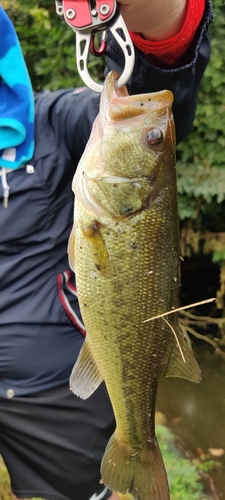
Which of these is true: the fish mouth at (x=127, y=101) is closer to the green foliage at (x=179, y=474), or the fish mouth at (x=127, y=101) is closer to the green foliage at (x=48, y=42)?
the green foliage at (x=179, y=474)

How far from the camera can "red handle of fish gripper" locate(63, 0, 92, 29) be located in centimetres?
80

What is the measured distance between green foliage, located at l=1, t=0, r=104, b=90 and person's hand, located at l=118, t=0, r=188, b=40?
2092 millimetres

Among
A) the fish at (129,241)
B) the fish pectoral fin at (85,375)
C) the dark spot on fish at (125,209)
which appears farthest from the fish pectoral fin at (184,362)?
the dark spot on fish at (125,209)

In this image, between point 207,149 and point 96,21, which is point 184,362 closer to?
point 96,21

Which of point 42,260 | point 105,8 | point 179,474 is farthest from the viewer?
point 179,474

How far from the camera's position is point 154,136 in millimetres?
960

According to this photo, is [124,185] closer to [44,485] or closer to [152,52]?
[152,52]

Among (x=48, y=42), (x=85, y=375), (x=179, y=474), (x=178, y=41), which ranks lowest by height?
(x=179, y=474)

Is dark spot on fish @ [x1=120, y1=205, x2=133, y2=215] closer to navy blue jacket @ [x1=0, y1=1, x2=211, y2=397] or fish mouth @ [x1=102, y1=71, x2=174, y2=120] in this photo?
fish mouth @ [x1=102, y1=71, x2=174, y2=120]

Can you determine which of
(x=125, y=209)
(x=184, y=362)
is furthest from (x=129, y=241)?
(x=184, y=362)

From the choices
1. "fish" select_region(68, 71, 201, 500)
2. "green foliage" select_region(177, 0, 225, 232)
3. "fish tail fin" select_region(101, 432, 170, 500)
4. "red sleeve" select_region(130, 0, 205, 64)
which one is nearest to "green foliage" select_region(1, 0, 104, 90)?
"green foliage" select_region(177, 0, 225, 232)

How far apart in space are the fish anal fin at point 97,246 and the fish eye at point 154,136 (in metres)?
0.21

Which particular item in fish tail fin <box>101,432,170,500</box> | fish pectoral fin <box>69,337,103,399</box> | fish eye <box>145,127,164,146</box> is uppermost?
fish eye <box>145,127,164,146</box>

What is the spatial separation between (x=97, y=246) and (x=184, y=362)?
1.22 feet
